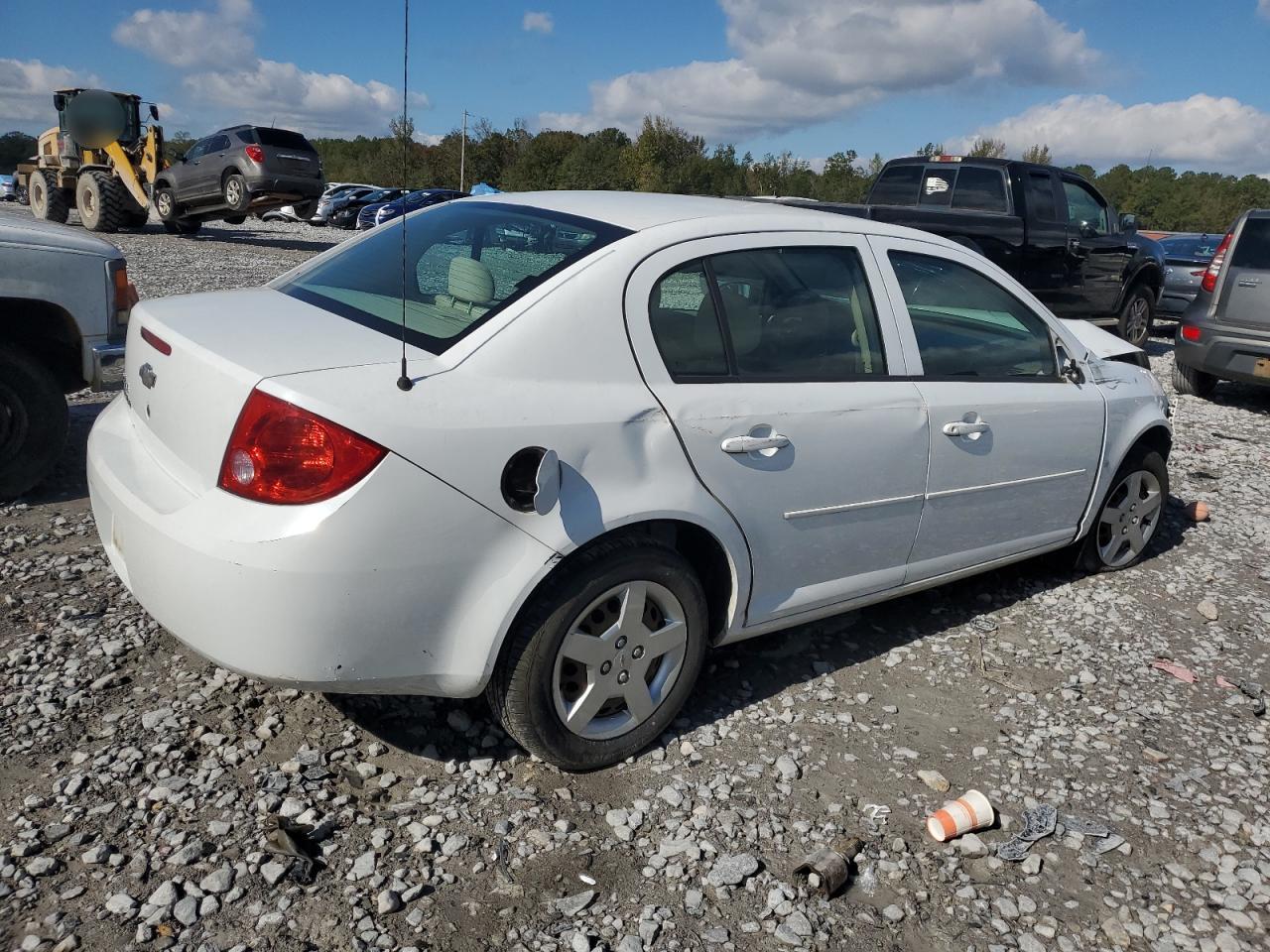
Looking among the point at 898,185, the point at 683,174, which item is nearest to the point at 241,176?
the point at 898,185

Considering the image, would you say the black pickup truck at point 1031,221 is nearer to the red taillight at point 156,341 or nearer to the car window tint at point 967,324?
the car window tint at point 967,324

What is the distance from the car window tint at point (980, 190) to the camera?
33.2 ft

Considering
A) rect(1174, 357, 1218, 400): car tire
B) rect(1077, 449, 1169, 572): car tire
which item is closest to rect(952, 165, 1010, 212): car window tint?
rect(1174, 357, 1218, 400): car tire

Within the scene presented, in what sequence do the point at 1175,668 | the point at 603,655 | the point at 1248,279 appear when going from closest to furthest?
the point at 603,655 < the point at 1175,668 < the point at 1248,279

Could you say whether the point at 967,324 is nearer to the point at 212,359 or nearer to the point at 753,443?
A: the point at 753,443

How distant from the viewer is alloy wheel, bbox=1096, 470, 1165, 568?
15.9 feet

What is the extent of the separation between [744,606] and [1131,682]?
178 cm

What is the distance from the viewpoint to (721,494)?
3.00m

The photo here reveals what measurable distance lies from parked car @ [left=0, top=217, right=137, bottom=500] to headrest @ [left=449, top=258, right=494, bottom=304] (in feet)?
8.38

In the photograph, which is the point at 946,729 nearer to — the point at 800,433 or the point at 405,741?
the point at 800,433

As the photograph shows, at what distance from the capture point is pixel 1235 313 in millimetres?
9086

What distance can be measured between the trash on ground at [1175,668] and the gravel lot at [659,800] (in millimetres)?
46

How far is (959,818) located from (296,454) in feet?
6.95

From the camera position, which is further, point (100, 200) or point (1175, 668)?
point (100, 200)
